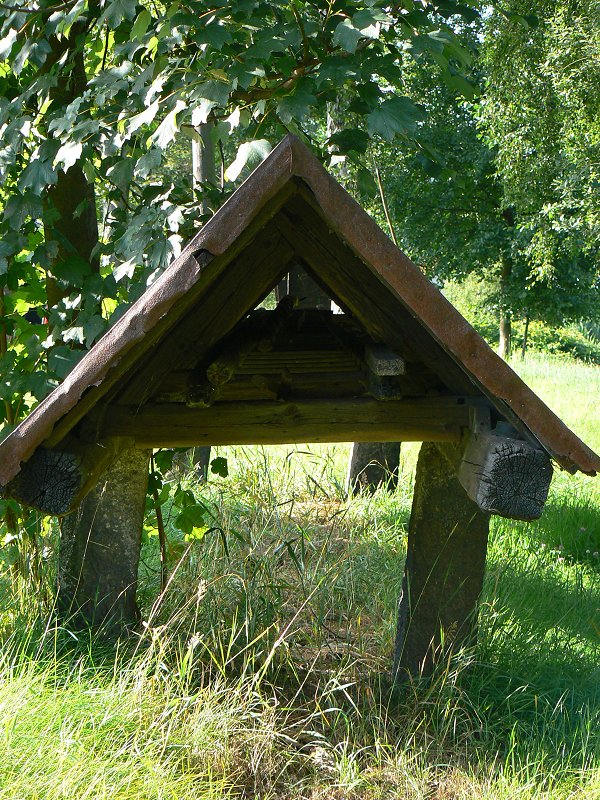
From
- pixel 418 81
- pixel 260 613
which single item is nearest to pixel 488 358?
pixel 260 613

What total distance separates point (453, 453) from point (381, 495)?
424 centimetres

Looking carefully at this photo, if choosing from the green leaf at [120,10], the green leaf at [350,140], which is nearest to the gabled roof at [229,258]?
the green leaf at [350,140]

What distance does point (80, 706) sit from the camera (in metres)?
3.22

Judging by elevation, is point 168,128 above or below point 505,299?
below

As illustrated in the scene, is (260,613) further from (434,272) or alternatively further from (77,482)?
(434,272)

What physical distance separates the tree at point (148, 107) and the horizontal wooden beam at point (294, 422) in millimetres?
403

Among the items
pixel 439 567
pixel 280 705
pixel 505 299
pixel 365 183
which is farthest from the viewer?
pixel 505 299

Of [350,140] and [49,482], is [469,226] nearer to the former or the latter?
[350,140]

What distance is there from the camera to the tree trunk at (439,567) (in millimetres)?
3814

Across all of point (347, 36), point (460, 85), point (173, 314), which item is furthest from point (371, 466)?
point (347, 36)

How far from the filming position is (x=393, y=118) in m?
2.71

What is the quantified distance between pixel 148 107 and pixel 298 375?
1206mm

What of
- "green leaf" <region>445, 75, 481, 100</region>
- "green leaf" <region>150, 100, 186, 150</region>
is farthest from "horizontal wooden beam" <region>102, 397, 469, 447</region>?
"green leaf" <region>445, 75, 481, 100</region>

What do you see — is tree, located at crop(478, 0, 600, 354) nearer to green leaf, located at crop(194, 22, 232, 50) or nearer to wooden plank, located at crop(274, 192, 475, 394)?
wooden plank, located at crop(274, 192, 475, 394)
